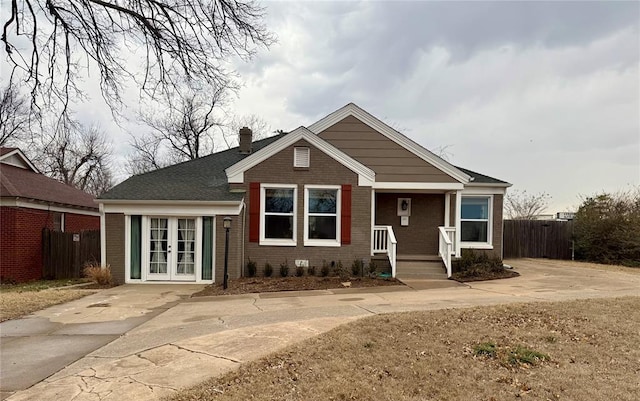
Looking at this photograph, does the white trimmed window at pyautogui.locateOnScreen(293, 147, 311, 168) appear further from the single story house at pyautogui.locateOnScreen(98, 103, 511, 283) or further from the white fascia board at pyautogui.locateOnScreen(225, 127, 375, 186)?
the white fascia board at pyautogui.locateOnScreen(225, 127, 375, 186)

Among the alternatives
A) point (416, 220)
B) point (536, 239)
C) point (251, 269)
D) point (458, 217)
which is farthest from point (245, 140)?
point (536, 239)

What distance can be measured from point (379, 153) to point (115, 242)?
8.89 metres

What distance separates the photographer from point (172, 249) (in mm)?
12469

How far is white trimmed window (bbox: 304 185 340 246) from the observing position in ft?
42.5

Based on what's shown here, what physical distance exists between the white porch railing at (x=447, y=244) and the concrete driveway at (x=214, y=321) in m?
1.48

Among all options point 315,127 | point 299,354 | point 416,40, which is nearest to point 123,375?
point 299,354

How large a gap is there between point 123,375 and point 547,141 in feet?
63.6

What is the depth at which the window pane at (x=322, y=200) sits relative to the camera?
13.1m

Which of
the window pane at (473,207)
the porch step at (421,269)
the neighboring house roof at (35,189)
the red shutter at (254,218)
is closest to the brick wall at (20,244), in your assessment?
the neighboring house roof at (35,189)


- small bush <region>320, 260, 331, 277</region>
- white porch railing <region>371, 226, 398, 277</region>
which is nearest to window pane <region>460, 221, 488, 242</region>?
white porch railing <region>371, 226, 398, 277</region>

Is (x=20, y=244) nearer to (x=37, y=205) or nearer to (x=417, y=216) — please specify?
(x=37, y=205)

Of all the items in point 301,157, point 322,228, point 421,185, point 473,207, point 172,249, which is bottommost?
point 172,249

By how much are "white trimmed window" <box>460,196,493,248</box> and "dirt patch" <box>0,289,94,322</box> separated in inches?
474

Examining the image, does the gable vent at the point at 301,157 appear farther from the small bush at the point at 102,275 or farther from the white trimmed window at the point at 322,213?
the small bush at the point at 102,275
